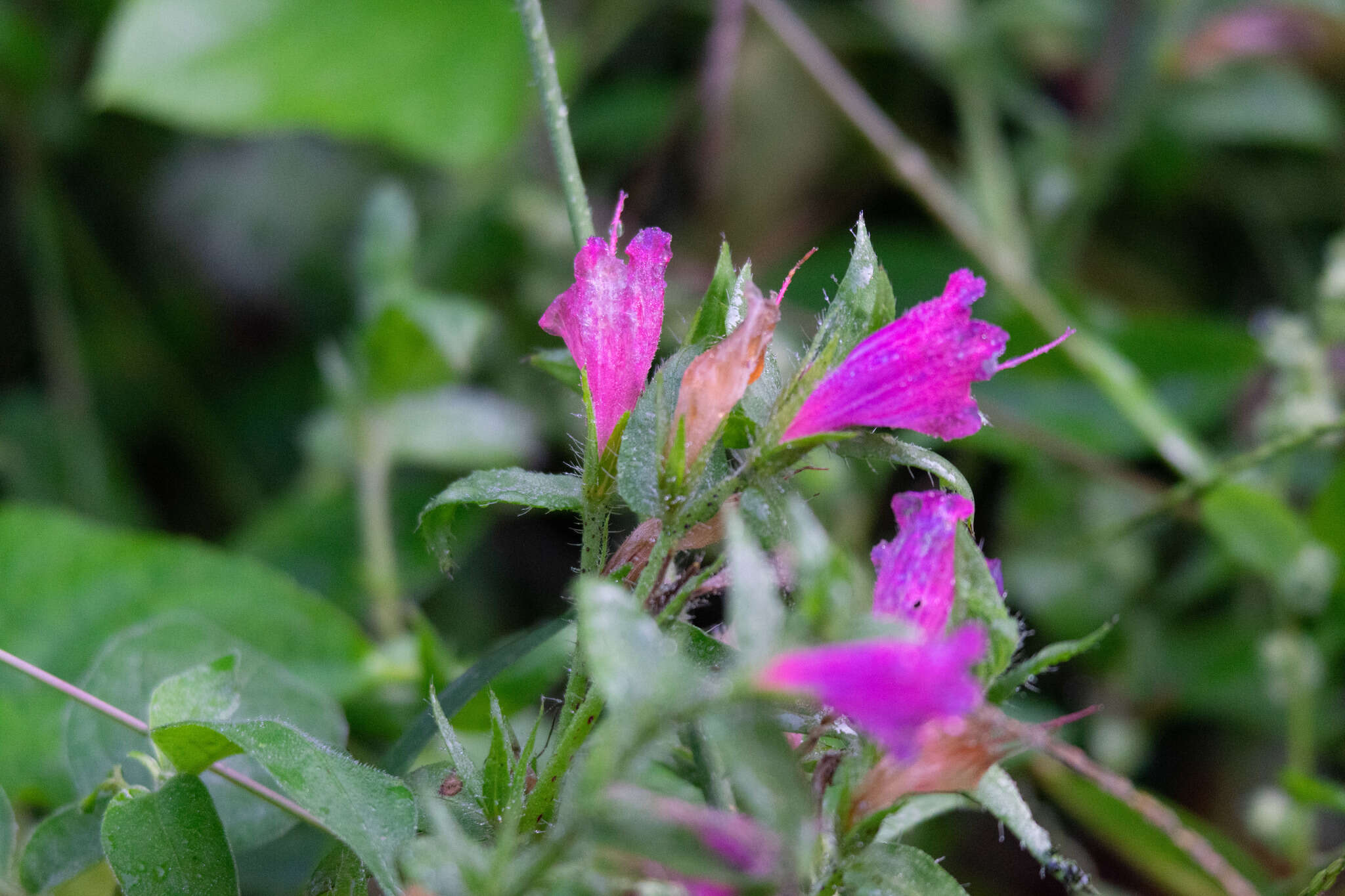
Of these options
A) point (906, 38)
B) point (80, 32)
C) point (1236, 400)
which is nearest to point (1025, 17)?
point (906, 38)

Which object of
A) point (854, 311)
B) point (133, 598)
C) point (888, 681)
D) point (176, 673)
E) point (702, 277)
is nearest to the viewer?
point (888, 681)

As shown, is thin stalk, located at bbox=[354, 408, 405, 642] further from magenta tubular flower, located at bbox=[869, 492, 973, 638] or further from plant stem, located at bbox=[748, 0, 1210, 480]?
magenta tubular flower, located at bbox=[869, 492, 973, 638]

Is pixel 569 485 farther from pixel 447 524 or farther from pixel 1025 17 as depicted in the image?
pixel 1025 17

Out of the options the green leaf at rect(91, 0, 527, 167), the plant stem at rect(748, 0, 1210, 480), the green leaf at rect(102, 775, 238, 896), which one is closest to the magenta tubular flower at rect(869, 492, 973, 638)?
the green leaf at rect(102, 775, 238, 896)

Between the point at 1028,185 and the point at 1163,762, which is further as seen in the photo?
the point at 1028,185

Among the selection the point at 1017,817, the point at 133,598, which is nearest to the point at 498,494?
the point at 1017,817

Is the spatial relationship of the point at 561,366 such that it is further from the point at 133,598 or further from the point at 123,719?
the point at 133,598
